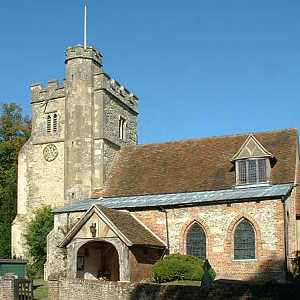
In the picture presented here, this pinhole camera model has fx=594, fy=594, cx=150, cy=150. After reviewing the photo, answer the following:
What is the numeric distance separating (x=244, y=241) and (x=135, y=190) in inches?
316

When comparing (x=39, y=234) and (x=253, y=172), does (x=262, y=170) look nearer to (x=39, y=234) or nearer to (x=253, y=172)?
(x=253, y=172)

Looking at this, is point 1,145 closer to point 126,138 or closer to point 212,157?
point 126,138

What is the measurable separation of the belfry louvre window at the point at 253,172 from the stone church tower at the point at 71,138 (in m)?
9.79

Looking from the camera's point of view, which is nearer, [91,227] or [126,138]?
[91,227]

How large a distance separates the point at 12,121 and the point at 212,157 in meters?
32.0

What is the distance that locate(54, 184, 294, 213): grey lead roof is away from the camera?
3161cm

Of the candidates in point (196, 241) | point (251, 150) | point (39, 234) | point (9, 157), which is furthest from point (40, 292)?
point (9, 157)

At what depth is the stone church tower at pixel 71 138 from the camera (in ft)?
129

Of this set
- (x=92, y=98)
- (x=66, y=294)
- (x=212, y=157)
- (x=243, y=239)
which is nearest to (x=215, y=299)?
(x=66, y=294)

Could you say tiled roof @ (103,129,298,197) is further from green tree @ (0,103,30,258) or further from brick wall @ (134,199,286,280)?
green tree @ (0,103,30,258)

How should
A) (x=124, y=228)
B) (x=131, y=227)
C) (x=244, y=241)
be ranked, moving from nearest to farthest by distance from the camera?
(x=124, y=228), (x=244, y=241), (x=131, y=227)

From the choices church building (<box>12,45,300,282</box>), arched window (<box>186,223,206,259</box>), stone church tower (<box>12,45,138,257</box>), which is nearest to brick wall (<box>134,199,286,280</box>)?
church building (<box>12,45,300,282</box>)

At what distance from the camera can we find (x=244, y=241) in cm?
3166

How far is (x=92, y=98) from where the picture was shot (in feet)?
133
